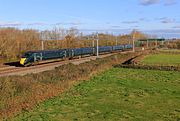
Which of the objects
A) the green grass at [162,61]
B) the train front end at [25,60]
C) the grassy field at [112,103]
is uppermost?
the train front end at [25,60]

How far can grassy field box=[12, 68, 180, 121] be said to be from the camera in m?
13.9

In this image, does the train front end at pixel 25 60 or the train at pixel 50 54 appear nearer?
the train front end at pixel 25 60

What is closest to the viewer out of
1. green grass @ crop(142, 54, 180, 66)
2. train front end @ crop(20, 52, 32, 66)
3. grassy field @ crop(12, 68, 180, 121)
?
grassy field @ crop(12, 68, 180, 121)

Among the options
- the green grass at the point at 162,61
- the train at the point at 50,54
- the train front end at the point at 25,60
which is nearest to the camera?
the train front end at the point at 25,60

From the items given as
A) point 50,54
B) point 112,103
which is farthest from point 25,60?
point 112,103

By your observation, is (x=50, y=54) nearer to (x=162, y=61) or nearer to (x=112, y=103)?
(x=162, y=61)

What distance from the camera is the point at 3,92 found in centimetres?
1405

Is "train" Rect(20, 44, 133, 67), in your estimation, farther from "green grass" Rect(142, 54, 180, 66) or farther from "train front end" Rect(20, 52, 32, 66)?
"green grass" Rect(142, 54, 180, 66)

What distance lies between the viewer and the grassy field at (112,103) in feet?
45.6

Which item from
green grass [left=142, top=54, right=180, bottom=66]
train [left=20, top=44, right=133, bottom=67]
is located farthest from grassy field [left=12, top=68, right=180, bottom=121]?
green grass [left=142, top=54, right=180, bottom=66]

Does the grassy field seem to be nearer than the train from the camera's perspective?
Yes

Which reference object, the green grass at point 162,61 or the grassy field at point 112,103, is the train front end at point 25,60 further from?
the green grass at point 162,61

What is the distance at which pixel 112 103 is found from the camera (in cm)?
1702

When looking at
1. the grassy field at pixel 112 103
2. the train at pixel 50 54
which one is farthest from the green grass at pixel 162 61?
the grassy field at pixel 112 103
